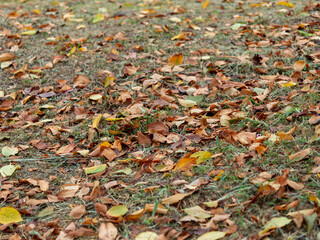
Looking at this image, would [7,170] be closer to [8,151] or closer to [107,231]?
[8,151]

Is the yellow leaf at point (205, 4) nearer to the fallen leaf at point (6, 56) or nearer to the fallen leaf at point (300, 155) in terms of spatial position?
the fallen leaf at point (6, 56)

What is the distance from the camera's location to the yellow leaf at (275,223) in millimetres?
1678

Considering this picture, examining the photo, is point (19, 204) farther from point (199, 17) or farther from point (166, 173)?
point (199, 17)

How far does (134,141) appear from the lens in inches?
100

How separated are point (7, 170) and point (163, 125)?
3.30 ft

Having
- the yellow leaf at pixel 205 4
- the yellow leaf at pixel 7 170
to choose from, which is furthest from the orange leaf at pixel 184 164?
the yellow leaf at pixel 205 4

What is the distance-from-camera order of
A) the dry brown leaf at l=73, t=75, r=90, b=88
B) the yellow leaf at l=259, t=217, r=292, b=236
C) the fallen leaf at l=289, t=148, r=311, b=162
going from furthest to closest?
the dry brown leaf at l=73, t=75, r=90, b=88 < the fallen leaf at l=289, t=148, r=311, b=162 < the yellow leaf at l=259, t=217, r=292, b=236

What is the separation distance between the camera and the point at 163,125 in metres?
2.54

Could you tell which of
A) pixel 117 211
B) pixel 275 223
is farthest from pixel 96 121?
pixel 275 223

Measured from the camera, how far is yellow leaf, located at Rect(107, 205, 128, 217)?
75.8 inches

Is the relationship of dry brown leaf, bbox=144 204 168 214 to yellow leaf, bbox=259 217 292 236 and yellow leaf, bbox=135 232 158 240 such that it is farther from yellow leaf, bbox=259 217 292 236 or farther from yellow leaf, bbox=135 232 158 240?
yellow leaf, bbox=259 217 292 236

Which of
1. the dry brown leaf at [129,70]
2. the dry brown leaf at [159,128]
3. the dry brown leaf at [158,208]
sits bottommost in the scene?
the dry brown leaf at [158,208]

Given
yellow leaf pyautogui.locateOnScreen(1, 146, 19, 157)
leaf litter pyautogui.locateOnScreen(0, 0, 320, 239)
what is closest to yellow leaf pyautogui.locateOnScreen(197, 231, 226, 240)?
leaf litter pyautogui.locateOnScreen(0, 0, 320, 239)

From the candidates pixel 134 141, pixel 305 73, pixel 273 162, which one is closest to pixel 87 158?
pixel 134 141
